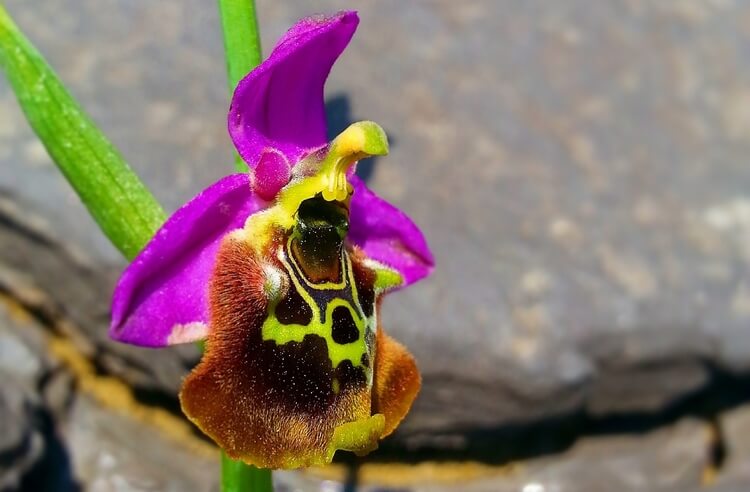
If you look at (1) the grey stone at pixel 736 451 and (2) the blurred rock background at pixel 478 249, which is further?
(1) the grey stone at pixel 736 451

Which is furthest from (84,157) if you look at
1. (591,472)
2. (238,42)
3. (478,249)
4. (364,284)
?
(591,472)

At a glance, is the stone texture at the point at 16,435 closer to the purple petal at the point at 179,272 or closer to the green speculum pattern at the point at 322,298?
the purple petal at the point at 179,272

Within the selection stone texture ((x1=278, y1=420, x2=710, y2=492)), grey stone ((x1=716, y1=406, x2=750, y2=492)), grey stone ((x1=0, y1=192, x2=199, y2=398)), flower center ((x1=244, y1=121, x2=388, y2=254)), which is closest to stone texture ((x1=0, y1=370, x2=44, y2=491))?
grey stone ((x1=0, y1=192, x2=199, y2=398))

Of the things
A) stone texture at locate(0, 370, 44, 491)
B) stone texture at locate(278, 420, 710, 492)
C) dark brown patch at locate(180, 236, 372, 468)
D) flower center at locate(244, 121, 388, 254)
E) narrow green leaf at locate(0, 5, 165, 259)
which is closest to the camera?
dark brown patch at locate(180, 236, 372, 468)

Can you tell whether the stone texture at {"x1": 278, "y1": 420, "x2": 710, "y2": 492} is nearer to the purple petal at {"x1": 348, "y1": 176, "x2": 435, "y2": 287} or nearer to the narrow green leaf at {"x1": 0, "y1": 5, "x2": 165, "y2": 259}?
the purple petal at {"x1": 348, "y1": 176, "x2": 435, "y2": 287}

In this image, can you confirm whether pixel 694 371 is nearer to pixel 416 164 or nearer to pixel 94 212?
pixel 416 164

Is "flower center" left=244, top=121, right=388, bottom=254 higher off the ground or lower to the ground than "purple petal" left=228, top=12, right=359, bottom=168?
lower

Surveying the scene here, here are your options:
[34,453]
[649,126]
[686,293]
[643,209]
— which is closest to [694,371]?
[686,293]

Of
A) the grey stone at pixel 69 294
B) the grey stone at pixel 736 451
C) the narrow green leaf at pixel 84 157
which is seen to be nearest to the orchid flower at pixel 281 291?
the narrow green leaf at pixel 84 157
